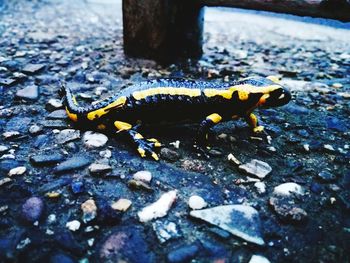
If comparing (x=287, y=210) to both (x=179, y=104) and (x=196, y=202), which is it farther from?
(x=179, y=104)

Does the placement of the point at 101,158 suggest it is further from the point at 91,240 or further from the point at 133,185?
the point at 91,240

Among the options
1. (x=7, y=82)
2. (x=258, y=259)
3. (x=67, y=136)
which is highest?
(x=7, y=82)

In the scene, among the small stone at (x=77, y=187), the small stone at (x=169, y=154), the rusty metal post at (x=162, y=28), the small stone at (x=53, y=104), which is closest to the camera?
the small stone at (x=77, y=187)

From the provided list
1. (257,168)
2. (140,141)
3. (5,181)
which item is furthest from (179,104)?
(5,181)

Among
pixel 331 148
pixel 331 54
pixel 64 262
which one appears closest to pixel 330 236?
pixel 331 148

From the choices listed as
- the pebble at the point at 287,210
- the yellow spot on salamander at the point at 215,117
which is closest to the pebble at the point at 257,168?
the pebble at the point at 287,210

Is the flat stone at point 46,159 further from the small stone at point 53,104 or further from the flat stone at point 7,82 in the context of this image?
the flat stone at point 7,82

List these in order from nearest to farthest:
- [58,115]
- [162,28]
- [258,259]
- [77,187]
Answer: [258,259] < [77,187] < [58,115] < [162,28]
